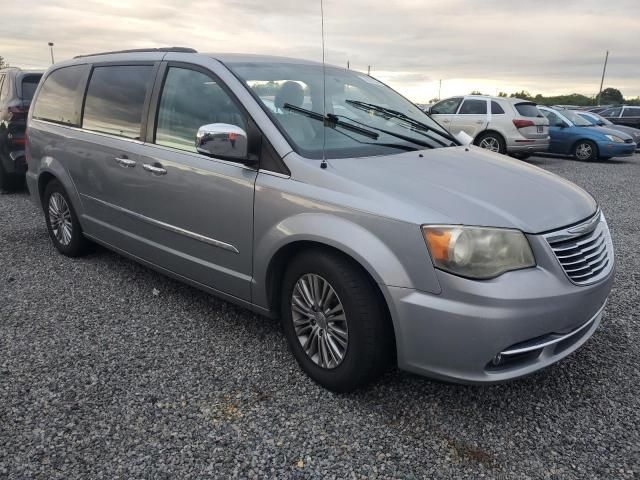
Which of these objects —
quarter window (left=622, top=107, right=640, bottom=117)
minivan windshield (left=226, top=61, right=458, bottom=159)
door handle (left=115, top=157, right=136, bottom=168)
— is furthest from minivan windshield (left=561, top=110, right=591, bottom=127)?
door handle (left=115, top=157, right=136, bottom=168)

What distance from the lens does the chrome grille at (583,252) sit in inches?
96.8

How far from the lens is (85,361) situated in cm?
309

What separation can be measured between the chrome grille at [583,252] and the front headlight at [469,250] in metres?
0.28

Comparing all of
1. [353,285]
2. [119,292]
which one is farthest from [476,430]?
[119,292]

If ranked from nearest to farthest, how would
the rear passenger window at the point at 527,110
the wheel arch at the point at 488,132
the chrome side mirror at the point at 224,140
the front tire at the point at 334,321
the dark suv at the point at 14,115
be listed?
the front tire at the point at 334,321
the chrome side mirror at the point at 224,140
the dark suv at the point at 14,115
the wheel arch at the point at 488,132
the rear passenger window at the point at 527,110

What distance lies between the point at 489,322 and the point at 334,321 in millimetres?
783

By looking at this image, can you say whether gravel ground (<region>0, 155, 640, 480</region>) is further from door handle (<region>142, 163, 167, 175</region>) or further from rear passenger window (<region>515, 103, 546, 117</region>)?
rear passenger window (<region>515, 103, 546, 117</region>)

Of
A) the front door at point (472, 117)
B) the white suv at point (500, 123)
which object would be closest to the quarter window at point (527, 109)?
the white suv at point (500, 123)

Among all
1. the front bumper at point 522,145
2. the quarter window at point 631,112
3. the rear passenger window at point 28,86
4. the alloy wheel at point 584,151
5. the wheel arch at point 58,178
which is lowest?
the alloy wheel at point 584,151

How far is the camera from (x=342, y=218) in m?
2.52

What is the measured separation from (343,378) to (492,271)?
3.03ft

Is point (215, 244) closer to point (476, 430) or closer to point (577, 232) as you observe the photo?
point (476, 430)

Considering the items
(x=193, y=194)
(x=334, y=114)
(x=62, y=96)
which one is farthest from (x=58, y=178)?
(x=334, y=114)

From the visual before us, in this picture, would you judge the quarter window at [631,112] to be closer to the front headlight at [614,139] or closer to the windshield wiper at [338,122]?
the front headlight at [614,139]
